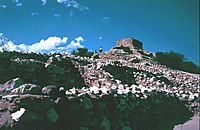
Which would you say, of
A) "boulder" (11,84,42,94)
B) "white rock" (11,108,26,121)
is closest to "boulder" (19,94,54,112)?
"white rock" (11,108,26,121)

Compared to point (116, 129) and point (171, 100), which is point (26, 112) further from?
point (171, 100)

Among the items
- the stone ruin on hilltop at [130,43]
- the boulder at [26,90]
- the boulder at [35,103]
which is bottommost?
the boulder at [35,103]

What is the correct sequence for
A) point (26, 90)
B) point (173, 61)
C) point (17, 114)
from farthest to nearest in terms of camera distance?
point (173, 61) < point (26, 90) < point (17, 114)

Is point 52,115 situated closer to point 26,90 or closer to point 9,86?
point 26,90

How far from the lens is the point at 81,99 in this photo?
251 inches

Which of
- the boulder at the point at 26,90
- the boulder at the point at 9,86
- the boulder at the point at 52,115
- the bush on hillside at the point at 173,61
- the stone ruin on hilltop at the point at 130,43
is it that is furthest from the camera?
the stone ruin on hilltop at the point at 130,43

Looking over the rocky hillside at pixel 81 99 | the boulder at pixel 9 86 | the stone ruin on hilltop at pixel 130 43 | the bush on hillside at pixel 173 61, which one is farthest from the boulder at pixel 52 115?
the stone ruin on hilltop at pixel 130 43

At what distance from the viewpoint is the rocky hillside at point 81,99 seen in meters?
5.24

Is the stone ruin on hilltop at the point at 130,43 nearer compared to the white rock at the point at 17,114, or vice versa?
the white rock at the point at 17,114

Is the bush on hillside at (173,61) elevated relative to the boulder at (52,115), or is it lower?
elevated

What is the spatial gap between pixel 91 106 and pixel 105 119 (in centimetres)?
54

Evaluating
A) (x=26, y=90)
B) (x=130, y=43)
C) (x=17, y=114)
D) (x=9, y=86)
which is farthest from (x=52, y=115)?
(x=130, y=43)

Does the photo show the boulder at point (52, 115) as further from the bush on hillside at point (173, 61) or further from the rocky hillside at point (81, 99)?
the bush on hillside at point (173, 61)

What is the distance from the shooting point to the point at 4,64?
9461mm
